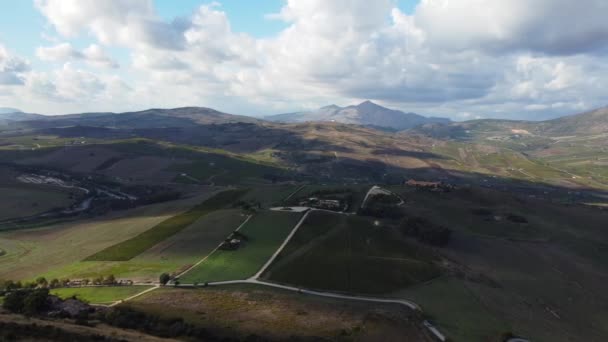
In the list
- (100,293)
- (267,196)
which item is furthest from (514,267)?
(100,293)

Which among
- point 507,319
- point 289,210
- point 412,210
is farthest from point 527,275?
point 289,210

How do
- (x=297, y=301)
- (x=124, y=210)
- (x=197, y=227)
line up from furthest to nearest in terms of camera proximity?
(x=124, y=210)
(x=197, y=227)
(x=297, y=301)

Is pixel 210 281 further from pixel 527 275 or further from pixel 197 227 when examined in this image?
pixel 527 275

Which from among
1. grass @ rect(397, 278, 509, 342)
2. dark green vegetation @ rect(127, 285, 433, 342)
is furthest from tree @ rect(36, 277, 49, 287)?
grass @ rect(397, 278, 509, 342)

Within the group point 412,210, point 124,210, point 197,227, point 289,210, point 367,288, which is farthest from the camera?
point 124,210

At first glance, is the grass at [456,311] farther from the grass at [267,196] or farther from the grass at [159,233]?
the grass at [267,196]

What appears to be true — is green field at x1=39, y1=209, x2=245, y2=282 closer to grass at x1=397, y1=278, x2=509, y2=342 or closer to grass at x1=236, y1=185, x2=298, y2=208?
grass at x1=236, y1=185, x2=298, y2=208
